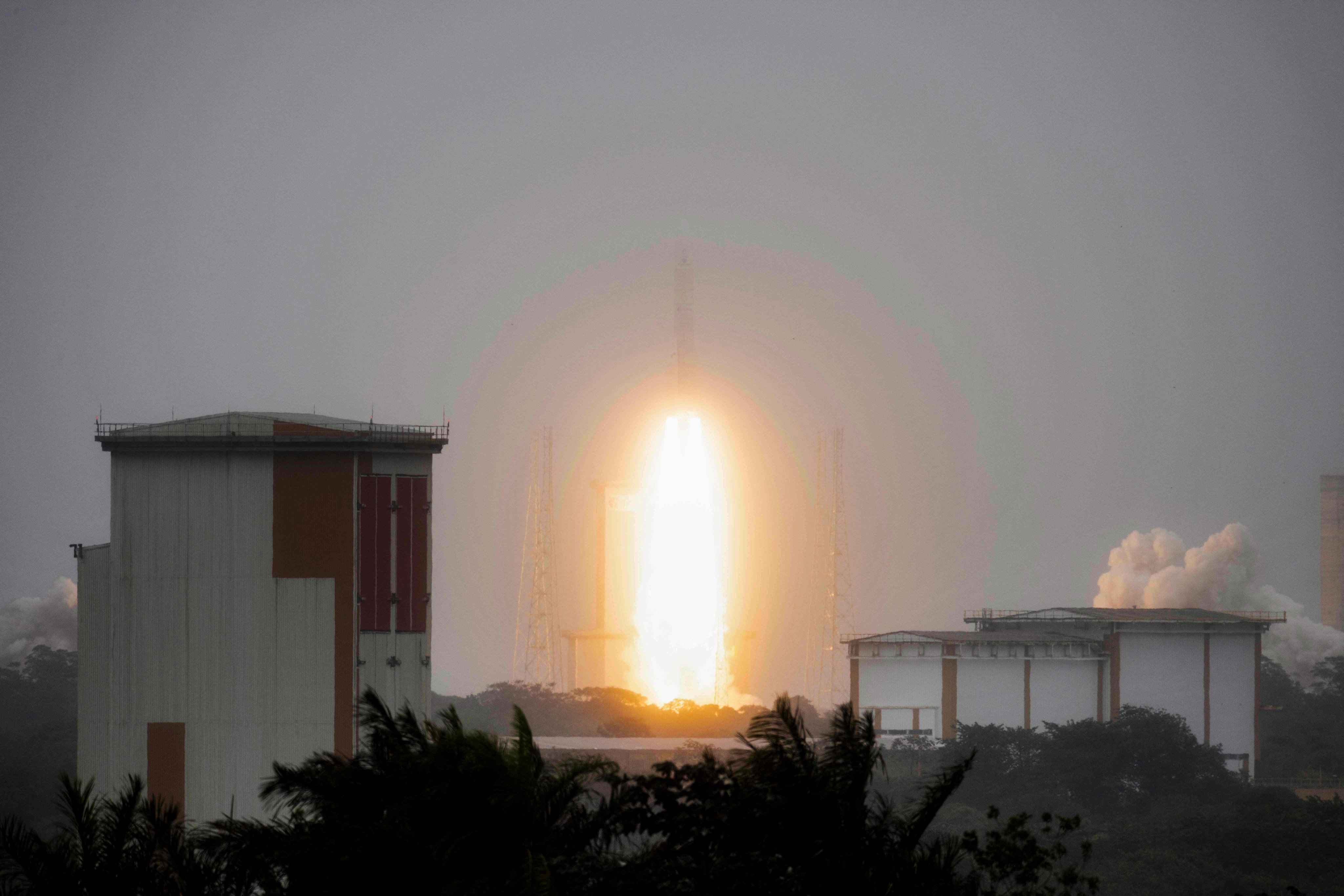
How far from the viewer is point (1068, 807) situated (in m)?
96.9

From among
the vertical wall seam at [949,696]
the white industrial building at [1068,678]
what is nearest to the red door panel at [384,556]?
the white industrial building at [1068,678]

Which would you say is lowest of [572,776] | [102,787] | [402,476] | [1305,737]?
[1305,737]

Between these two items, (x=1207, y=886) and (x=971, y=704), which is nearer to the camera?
(x=1207, y=886)

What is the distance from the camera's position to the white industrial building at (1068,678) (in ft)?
354

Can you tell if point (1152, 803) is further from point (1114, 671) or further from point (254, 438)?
point (254, 438)

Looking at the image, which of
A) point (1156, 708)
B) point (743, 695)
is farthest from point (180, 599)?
point (743, 695)

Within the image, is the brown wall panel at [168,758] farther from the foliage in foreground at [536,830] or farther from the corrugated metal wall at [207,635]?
the foliage in foreground at [536,830]

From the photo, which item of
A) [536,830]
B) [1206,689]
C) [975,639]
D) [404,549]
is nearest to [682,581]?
[975,639]

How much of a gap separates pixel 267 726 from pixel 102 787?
20.7ft

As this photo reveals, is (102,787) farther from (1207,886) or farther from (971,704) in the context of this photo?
(971,704)

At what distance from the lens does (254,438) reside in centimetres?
6075

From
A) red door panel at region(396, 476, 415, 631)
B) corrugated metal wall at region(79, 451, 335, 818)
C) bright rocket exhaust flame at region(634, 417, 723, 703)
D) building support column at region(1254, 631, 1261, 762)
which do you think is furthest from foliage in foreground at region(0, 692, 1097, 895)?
bright rocket exhaust flame at region(634, 417, 723, 703)

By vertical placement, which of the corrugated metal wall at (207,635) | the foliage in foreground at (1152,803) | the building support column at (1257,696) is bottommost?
the foliage in foreground at (1152,803)

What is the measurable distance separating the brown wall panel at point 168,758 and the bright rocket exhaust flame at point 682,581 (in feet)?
216
